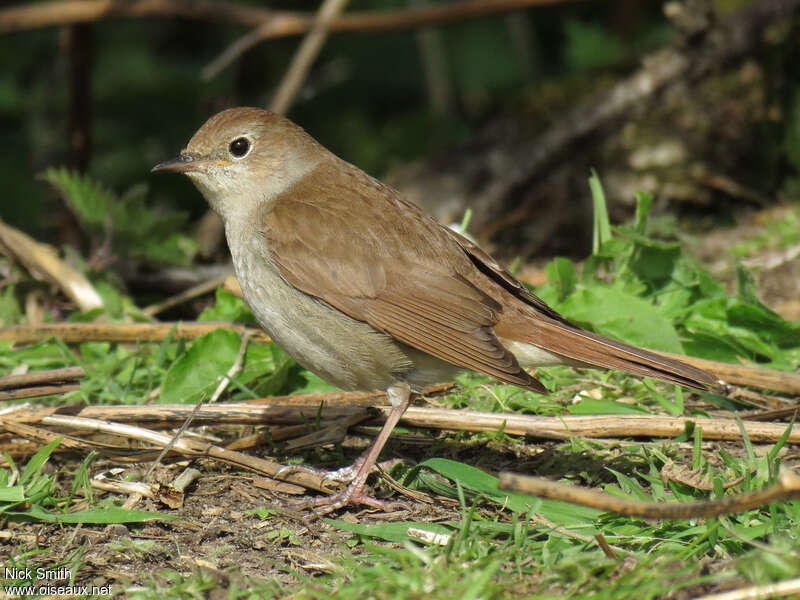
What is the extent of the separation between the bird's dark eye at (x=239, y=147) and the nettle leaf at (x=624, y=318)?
171cm

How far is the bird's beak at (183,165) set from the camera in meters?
4.43

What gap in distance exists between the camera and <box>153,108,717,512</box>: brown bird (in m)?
3.88

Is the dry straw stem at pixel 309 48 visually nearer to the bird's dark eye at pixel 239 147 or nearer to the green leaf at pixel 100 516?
the bird's dark eye at pixel 239 147

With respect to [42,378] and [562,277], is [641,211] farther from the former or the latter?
[42,378]

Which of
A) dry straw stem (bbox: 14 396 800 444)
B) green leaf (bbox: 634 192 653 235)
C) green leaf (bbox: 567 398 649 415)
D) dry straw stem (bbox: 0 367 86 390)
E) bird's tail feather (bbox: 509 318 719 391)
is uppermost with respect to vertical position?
green leaf (bbox: 634 192 653 235)

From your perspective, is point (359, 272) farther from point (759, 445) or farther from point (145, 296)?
point (145, 296)

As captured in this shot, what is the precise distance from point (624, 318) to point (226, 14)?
4.22 metres

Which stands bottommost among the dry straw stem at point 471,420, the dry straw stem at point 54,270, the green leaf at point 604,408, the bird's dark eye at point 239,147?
the green leaf at point 604,408

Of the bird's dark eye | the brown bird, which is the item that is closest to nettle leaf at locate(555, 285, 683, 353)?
the brown bird

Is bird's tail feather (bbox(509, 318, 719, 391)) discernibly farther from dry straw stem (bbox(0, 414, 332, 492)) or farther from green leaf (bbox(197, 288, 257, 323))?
green leaf (bbox(197, 288, 257, 323))

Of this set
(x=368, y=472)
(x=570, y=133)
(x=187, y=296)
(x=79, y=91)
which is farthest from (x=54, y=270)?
(x=570, y=133)

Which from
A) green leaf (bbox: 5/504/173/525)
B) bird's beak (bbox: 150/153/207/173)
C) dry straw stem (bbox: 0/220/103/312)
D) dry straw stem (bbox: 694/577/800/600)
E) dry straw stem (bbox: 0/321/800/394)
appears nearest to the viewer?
dry straw stem (bbox: 694/577/800/600)

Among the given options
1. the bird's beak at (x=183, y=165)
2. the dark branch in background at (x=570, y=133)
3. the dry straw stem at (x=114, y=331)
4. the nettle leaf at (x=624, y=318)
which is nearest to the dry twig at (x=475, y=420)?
the nettle leaf at (x=624, y=318)

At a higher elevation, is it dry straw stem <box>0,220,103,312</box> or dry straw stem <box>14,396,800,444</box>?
dry straw stem <box>0,220,103,312</box>
